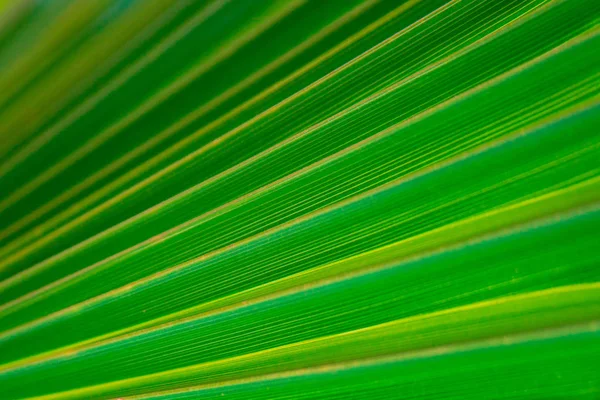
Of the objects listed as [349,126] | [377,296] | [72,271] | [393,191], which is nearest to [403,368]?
[377,296]

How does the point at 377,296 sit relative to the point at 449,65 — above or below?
below

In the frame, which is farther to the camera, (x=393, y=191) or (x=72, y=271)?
(x=72, y=271)

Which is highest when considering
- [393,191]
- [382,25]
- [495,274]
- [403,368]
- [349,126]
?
[382,25]

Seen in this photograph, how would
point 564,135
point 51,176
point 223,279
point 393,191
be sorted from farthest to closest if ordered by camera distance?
point 51,176
point 223,279
point 393,191
point 564,135

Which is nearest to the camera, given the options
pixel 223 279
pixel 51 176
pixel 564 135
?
pixel 564 135

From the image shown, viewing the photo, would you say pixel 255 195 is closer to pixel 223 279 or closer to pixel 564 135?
pixel 223 279

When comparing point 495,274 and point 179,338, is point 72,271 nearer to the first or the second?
point 179,338

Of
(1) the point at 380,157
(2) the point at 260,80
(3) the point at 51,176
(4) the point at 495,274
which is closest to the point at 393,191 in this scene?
(1) the point at 380,157
